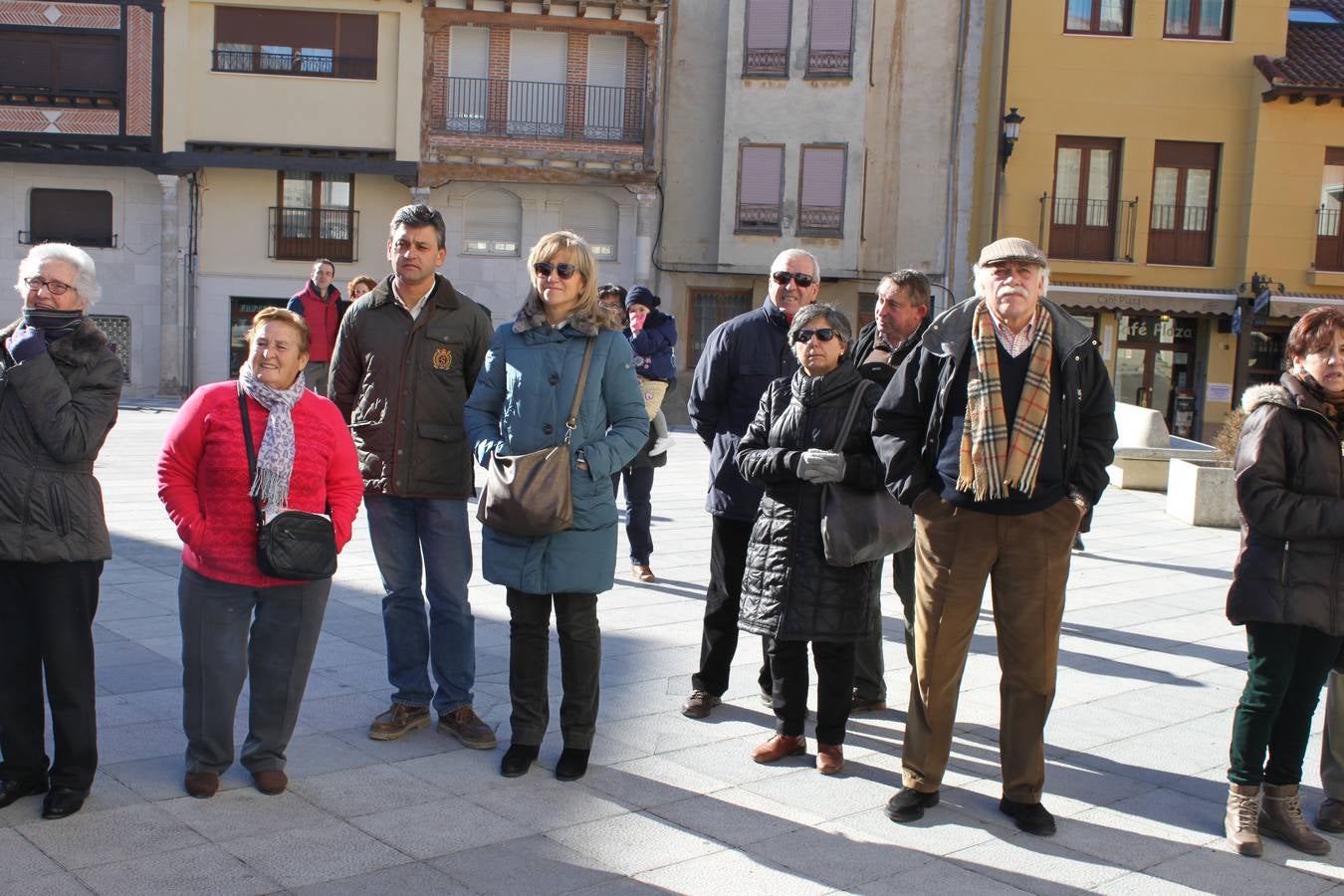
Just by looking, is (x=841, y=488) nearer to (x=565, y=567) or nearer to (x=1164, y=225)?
(x=565, y=567)

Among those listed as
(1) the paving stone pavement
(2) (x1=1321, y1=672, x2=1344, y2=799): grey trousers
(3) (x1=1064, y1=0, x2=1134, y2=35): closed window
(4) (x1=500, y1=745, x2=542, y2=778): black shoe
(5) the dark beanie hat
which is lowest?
(1) the paving stone pavement

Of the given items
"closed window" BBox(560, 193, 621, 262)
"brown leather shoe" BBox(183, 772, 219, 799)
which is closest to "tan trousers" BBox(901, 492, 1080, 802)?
"brown leather shoe" BBox(183, 772, 219, 799)

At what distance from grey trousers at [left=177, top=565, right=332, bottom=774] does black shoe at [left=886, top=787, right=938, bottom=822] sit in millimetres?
2110

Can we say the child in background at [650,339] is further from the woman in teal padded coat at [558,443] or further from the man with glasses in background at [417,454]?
the woman in teal padded coat at [558,443]

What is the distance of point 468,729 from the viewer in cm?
529

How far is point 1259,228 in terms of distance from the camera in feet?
94.8

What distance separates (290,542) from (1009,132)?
80.9ft

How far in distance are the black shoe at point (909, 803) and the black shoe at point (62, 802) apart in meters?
2.68

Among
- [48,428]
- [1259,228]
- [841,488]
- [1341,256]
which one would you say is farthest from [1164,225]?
[48,428]

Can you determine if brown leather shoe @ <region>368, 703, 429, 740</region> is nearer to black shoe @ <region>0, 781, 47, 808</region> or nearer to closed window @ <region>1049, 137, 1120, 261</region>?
black shoe @ <region>0, 781, 47, 808</region>

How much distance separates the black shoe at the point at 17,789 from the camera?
14.3 feet

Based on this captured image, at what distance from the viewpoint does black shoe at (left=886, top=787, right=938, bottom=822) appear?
15.3 feet

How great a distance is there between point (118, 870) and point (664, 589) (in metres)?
5.00

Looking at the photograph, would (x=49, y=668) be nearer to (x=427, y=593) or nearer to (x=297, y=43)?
(x=427, y=593)
